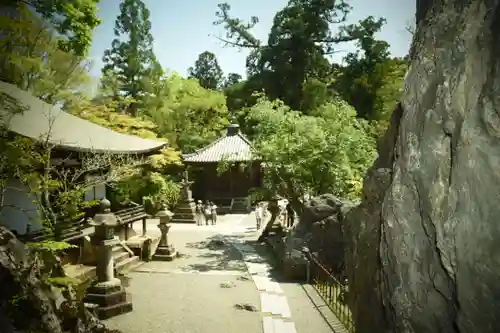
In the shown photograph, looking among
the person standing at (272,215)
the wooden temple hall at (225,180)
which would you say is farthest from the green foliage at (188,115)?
the person standing at (272,215)

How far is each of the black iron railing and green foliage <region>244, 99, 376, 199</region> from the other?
3351 millimetres

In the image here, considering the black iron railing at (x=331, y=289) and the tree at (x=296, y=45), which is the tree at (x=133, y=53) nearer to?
the tree at (x=296, y=45)

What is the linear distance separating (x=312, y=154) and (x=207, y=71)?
36.3m

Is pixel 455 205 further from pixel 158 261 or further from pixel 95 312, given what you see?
pixel 158 261

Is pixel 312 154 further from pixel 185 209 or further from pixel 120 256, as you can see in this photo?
pixel 185 209

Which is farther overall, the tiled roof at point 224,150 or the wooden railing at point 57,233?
the tiled roof at point 224,150

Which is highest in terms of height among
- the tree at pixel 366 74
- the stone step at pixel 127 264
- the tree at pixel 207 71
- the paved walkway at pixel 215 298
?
the tree at pixel 207 71

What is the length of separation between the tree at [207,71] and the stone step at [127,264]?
3584cm

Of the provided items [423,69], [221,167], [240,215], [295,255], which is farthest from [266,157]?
[240,215]

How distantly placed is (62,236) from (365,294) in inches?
304

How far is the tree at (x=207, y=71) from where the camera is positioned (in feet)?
149

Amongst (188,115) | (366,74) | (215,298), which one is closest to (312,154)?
(215,298)

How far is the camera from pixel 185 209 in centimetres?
2283

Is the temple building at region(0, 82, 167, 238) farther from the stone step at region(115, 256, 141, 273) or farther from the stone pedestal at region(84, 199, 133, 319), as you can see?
the stone step at region(115, 256, 141, 273)
